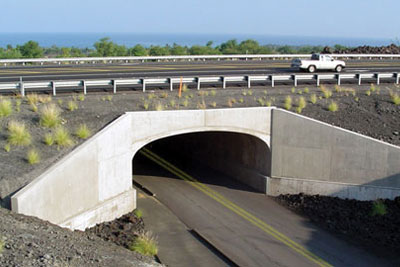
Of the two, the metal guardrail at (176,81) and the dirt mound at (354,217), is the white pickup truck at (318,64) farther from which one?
the dirt mound at (354,217)

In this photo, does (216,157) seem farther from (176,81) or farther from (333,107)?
(333,107)

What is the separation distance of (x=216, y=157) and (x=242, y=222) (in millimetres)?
8243

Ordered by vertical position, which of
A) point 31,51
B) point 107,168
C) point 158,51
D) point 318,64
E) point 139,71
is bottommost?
point 107,168

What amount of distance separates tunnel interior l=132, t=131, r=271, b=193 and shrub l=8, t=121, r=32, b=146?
30.6 ft

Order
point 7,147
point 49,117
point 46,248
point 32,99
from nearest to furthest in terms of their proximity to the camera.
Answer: point 46,248 < point 7,147 < point 49,117 < point 32,99

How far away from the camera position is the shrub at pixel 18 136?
1933 centimetres

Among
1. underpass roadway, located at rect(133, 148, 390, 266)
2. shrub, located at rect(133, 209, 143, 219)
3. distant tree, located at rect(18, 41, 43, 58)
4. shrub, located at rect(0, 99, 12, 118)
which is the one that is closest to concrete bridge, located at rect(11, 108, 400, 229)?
shrub, located at rect(133, 209, 143, 219)

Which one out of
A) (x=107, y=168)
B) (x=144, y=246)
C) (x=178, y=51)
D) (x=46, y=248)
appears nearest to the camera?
(x=46, y=248)

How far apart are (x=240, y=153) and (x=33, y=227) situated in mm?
15062

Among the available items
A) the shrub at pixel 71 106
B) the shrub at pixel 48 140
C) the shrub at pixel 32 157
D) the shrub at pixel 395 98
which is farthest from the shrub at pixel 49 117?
the shrub at pixel 395 98

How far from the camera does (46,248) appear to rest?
1202cm

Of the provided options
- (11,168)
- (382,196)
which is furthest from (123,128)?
(382,196)

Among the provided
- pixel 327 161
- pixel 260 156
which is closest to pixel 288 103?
pixel 260 156

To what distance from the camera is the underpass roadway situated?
727 inches
